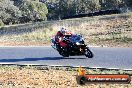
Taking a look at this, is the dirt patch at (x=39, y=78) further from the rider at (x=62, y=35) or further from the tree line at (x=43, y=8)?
the tree line at (x=43, y=8)

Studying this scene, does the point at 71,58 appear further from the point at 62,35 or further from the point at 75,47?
the point at 62,35

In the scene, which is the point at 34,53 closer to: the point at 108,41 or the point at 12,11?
the point at 108,41

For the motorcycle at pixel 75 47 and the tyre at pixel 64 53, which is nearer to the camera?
the motorcycle at pixel 75 47

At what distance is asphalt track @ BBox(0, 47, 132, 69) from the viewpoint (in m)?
15.3

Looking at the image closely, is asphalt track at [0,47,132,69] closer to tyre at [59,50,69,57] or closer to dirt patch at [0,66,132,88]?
tyre at [59,50,69,57]

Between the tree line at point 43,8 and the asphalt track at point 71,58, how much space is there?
4816 centimetres

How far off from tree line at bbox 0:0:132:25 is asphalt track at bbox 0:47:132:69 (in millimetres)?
48164

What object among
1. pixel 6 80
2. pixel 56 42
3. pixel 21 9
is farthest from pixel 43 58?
pixel 21 9

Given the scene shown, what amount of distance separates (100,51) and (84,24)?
58.8 ft

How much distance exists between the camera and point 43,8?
83.9 m

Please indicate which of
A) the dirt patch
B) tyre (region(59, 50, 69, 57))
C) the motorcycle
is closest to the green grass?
tyre (region(59, 50, 69, 57))

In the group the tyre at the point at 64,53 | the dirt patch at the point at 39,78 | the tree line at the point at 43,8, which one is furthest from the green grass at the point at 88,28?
the tree line at the point at 43,8

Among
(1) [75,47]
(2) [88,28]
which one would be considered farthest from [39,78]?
(2) [88,28]

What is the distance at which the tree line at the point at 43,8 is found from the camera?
234 feet
